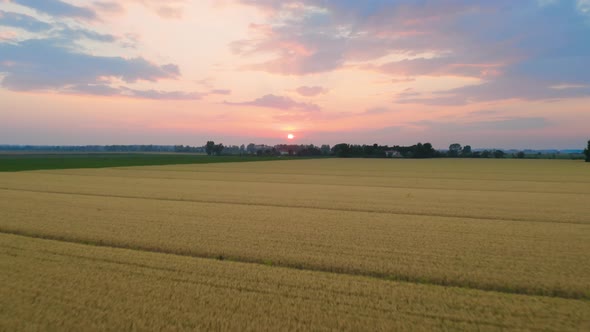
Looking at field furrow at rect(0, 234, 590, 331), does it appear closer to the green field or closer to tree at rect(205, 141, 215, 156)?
the green field

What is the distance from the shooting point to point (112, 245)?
30.3 ft

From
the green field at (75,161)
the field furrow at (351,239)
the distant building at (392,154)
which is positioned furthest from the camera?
the distant building at (392,154)

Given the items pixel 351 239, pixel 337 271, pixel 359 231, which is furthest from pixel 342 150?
pixel 337 271

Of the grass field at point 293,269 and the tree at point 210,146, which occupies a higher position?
the tree at point 210,146

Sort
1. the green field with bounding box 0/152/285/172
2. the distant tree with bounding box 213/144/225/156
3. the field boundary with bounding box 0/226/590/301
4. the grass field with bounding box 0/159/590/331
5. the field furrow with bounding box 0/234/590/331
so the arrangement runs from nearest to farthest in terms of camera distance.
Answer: the field furrow with bounding box 0/234/590/331 < the grass field with bounding box 0/159/590/331 < the field boundary with bounding box 0/226/590/301 < the green field with bounding box 0/152/285/172 < the distant tree with bounding box 213/144/225/156

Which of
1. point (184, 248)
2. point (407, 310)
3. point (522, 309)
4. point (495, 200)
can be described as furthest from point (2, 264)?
point (495, 200)

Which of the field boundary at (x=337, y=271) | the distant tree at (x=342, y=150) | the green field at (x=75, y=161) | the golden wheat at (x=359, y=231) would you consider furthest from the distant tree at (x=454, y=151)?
the field boundary at (x=337, y=271)

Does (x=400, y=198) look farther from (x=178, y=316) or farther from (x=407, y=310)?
(x=178, y=316)

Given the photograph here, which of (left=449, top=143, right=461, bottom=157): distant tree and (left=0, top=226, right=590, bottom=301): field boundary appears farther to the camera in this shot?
(left=449, top=143, right=461, bottom=157): distant tree

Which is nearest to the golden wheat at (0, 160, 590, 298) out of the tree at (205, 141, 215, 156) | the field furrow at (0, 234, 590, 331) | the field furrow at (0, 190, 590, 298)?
the field furrow at (0, 190, 590, 298)

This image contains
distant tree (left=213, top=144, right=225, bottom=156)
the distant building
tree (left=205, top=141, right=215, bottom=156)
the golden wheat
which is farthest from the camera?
tree (left=205, top=141, right=215, bottom=156)

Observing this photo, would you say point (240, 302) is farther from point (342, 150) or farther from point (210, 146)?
point (210, 146)

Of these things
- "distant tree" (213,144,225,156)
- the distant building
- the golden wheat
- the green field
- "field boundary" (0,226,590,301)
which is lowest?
"field boundary" (0,226,590,301)

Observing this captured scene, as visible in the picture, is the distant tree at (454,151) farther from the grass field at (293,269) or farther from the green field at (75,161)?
the grass field at (293,269)
